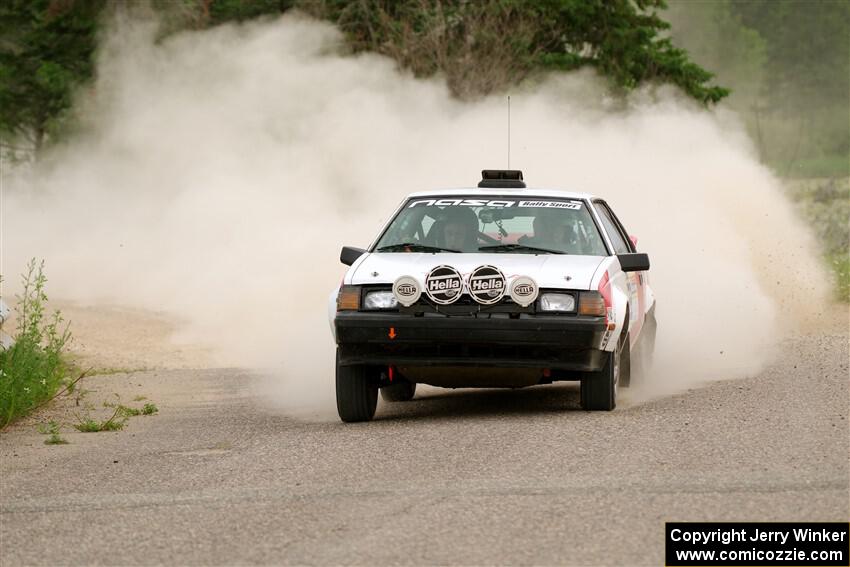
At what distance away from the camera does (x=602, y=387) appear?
1061 centimetres

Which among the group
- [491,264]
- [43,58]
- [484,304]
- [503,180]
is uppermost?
[43,58]

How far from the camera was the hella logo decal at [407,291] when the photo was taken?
10.2 m

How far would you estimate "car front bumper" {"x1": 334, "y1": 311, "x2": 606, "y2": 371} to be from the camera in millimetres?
10086

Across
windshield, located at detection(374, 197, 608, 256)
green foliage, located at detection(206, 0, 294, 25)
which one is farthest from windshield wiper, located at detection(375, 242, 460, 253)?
green foliage, located at detection(206, 0, 294, 25)

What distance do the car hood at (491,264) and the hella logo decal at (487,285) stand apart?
0.35 ft

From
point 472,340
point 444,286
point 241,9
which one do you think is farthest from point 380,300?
point 241,9

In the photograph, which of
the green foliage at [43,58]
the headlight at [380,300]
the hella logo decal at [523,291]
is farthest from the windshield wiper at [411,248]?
the green foliage at [43,58]

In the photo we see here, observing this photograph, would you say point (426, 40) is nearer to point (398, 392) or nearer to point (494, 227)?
point (398, 392)

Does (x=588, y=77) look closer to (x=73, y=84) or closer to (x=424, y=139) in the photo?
(x=424, y=139)

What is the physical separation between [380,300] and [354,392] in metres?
0.73

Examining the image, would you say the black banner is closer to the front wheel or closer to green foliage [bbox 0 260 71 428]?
the front wheel

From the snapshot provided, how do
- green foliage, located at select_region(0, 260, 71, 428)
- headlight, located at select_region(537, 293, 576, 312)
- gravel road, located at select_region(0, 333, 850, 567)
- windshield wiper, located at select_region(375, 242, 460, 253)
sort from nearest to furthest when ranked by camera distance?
gravel road, located at select_region(0, 333, 850, 567), headlight, located at select_region(537, 293, 576, 312), windshield wiper, located at select_region(375, 242, 460, 253), green foliage, located at select_region(0, 260, 71, 428)

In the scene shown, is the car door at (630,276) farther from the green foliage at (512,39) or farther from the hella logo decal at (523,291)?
the green foliage at (512,39)

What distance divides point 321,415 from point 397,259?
1.57m
